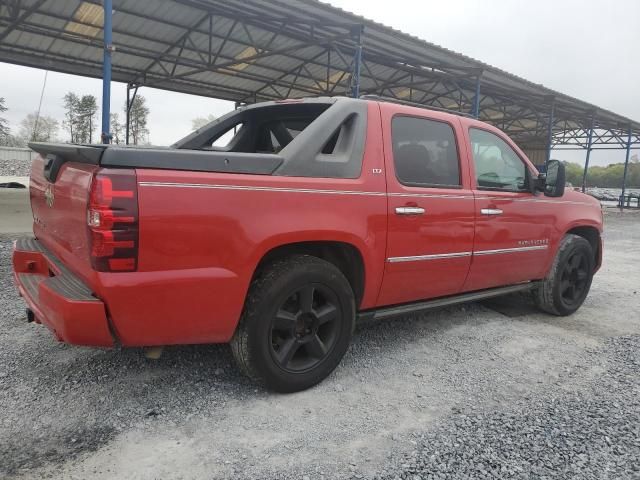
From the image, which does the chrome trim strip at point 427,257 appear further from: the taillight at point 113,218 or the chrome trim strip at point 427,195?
the taillight at point 113,218

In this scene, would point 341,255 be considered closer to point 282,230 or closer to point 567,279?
point 282,230

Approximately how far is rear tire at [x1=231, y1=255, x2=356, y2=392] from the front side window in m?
1.66

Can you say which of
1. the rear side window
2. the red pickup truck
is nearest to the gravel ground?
the red pickup truck

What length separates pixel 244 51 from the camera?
1351 cm

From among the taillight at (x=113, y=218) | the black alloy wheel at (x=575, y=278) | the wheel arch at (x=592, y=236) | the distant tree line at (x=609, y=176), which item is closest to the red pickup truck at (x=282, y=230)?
the taillight at (x=113, y=218)

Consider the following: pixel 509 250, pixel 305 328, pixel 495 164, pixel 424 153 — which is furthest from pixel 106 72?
pixel 509 250

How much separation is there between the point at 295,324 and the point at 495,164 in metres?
2.33

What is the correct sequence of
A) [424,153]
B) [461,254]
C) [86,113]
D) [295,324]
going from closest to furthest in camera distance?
1. [295,324]
2. [424,153]
3. [461,254]
4. [86,113]

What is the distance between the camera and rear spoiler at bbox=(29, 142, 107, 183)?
2.11 meters

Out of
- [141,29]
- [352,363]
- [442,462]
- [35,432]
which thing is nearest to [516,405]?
[442,462]

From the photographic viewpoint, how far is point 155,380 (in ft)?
9.23

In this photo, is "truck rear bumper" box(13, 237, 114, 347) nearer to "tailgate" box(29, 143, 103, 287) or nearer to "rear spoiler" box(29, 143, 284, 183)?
"tailgate" box(29, 143, 103, 287)

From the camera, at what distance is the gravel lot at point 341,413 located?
6.86 feet

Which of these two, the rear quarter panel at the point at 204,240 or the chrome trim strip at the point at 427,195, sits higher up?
the chrome trim strip at the point at 427,195
